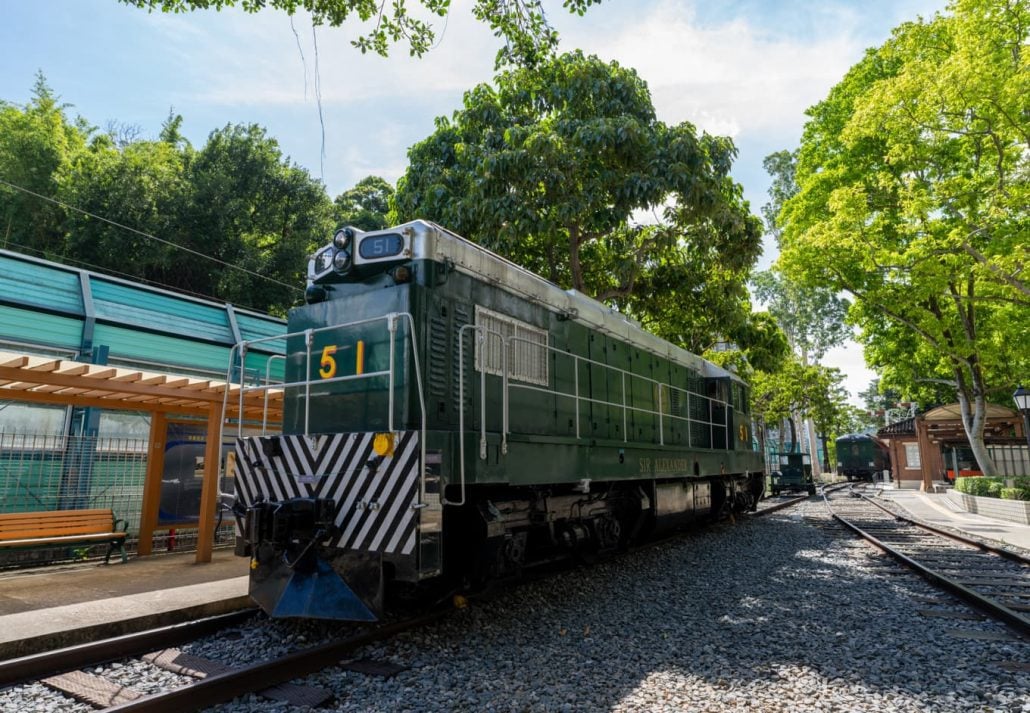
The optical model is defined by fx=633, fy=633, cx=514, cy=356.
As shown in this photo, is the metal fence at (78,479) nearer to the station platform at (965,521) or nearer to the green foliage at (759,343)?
the station platform at (965,521)

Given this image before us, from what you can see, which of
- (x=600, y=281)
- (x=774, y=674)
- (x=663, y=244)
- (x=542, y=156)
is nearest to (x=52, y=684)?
(x=774, y=674)

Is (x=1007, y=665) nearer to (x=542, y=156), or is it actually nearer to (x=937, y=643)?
(x=937, y=643)

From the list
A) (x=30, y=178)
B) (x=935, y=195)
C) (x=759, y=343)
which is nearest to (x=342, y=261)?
(x=935, y=195)

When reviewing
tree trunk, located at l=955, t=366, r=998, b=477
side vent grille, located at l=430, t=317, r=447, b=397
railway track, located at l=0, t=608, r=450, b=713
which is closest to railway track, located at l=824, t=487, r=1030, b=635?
tree trunk, located at l=955, t=366, r=998, b=477

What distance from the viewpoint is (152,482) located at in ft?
27.6

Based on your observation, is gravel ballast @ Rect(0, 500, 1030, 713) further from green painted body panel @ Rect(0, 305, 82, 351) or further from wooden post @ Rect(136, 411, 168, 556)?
green painted body panel @ Rect(0, 305, 82, 351)

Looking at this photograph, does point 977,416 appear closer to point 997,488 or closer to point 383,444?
point 997,488

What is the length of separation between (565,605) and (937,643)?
9.11 ft

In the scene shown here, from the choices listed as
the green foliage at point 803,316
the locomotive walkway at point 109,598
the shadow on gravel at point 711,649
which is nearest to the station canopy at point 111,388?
the locomotive walkway at point 109,598

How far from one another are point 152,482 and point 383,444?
5702mm

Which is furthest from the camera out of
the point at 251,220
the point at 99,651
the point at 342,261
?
the point at 251,220

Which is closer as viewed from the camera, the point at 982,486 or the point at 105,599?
the point at 105,599

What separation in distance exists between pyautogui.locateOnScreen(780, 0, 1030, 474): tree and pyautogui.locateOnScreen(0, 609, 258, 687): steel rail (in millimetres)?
12171

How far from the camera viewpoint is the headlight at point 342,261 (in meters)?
5.38
